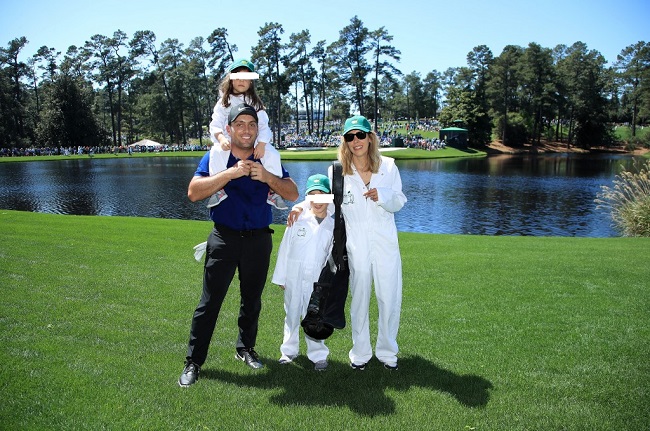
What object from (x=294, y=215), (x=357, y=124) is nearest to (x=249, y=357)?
(x=294, y=215)

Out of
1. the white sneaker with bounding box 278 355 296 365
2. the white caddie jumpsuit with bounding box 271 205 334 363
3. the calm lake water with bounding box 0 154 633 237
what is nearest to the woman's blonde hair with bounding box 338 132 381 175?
the white caddie jumpsuit with bounding box 271 205 334 363

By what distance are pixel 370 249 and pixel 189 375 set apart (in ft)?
5.95

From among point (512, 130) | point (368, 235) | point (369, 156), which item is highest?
point (512, 130)

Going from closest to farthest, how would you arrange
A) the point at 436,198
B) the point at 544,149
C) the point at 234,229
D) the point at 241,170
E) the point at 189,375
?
the point at 241,170, the point at 189,375, the point at 234,229, the point at 436,198, the point at 544,149

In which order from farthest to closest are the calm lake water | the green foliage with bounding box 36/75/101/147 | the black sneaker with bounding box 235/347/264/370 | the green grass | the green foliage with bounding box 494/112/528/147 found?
the green foliage with bounding box 494/112/528/147 → the green foliage with bounding box 36/75/101/147 → the calm lake water → the black sneaker with bounding box 235/347/264/370 → the green grass

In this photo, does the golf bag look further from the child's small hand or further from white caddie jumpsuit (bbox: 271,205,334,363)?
the child's small hand

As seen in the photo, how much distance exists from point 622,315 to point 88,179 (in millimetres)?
35510

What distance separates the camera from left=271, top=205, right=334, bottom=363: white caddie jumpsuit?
14.0 feet

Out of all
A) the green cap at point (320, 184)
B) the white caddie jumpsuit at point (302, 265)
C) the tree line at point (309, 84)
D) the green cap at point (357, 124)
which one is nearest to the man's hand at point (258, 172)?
the green cap at point (320, 184)

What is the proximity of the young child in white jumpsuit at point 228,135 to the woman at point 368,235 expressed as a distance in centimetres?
54

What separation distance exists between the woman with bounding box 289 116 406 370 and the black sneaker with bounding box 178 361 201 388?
137 centimetres

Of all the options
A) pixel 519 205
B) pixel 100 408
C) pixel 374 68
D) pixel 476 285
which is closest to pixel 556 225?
pixel 519 205

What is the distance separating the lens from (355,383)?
3990mm

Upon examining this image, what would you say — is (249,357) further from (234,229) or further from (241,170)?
(241,170)
